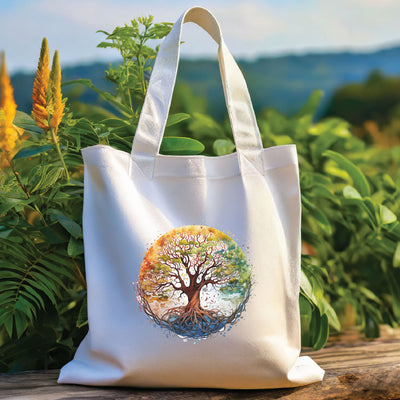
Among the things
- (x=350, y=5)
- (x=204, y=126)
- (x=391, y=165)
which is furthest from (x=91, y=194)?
(x=350, y=5)

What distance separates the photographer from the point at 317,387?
721 millimetres

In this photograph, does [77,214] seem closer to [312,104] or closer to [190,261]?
[190,261]

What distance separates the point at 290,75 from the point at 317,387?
193 cm

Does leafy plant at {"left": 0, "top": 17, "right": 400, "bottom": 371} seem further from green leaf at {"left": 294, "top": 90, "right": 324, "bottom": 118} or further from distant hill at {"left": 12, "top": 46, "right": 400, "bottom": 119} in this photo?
distant hill at {"left": 12, "top": 46, "right": 400, "bottom": 119}

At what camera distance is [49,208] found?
0.78 metres

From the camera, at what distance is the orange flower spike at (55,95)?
0.69 metres

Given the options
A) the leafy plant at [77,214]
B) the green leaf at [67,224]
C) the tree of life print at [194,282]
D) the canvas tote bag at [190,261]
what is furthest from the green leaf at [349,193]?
the green leaf at [67,224]

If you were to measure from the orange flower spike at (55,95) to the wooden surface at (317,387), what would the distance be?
1.39 ft

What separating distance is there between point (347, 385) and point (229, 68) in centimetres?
59

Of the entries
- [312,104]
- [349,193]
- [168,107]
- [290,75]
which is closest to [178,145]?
[168,107]

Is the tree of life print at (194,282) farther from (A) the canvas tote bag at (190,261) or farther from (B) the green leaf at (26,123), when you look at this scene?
(B) the green leaf at (26,123)

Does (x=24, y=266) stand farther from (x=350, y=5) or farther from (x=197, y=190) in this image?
(x=350, y=5)

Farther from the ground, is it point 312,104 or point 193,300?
point 312,104

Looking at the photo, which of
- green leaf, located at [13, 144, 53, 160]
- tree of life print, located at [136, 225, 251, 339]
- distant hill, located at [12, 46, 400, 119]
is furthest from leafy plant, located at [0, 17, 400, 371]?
distant hill, located at [12, 46, 400, 119]
